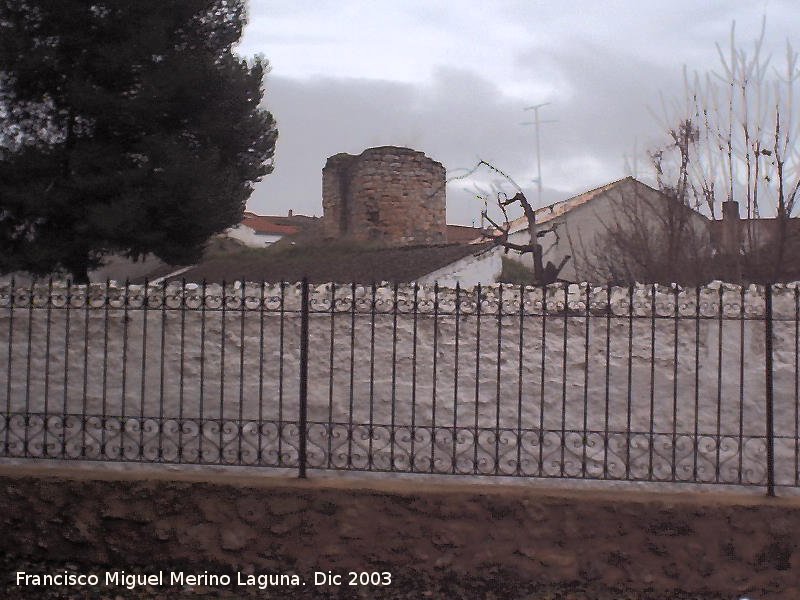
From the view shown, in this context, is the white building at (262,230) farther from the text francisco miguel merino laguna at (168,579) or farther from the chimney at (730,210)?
the text francisco miguel merino laguna at (168,579)

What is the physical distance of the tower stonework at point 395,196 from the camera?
19656 millimetres

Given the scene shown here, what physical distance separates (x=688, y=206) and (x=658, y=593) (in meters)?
6.60

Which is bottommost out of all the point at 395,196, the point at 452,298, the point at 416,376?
the point at 416,376

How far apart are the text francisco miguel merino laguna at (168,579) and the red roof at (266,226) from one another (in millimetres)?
31439

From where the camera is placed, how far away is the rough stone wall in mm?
5293

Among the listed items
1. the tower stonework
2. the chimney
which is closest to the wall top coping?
the chimney

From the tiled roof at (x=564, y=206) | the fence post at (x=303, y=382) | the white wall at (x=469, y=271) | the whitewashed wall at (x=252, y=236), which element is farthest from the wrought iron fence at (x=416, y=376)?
the whitewashed wall at (x=252, y=236)

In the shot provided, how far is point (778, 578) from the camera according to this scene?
529 cm

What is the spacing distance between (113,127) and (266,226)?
28.7 m

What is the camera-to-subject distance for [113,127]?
1139 centimetres

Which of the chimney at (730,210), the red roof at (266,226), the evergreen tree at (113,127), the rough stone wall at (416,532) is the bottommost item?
the rough stone wall at (416,532)

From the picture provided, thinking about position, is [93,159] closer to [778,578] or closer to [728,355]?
[728,355]

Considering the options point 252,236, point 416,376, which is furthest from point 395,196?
point 252,236

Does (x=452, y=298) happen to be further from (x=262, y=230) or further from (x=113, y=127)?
(x=262, y=230)
